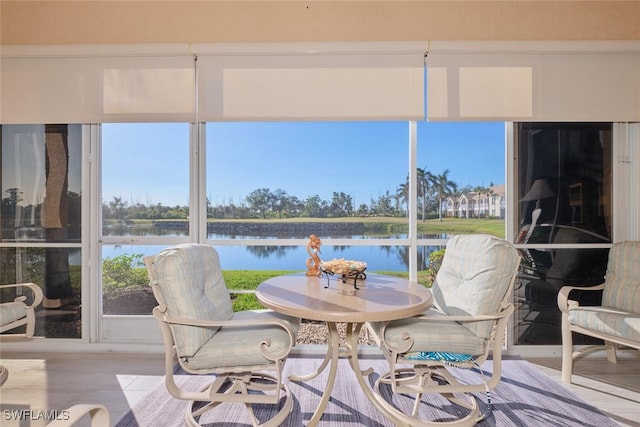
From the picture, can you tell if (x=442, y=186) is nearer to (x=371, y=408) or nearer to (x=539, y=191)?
(x=539, y=191)

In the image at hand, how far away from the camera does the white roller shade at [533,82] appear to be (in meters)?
2.99

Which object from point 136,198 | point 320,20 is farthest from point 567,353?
point 136,198

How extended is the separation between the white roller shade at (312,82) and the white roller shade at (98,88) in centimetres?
21

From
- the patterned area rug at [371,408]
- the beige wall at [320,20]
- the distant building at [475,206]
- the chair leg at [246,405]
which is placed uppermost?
the beige wall at [320,20]

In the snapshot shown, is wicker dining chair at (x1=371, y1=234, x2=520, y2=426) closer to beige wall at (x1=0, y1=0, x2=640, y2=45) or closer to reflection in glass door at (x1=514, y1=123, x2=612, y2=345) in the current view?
reflection in glass door at (x1=514, y1=123, x2=612, y2=345)

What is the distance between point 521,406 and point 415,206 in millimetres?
1686

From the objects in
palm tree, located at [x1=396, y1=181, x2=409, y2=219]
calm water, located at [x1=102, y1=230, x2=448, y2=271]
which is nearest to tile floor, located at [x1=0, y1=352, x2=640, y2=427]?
calm water, located at [x1=102, y1=230, x2=448, y2=271]

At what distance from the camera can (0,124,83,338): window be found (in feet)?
10.6

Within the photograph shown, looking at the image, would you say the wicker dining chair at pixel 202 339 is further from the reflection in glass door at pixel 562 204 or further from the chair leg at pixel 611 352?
the chair leg at pixel 611 352

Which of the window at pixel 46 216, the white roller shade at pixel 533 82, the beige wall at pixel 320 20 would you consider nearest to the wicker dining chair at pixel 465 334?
the white roller shade at pixel 533 82

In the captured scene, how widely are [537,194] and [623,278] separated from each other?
3.03ft

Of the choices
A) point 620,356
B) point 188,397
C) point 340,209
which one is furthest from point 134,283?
point 620,356

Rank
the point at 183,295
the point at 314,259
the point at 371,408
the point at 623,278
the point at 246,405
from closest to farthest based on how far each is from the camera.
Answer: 1. the point at 183,295
2. the point at 246,405
3. the point at 371,408
4. the point at 314,259
5. the point at 623,278

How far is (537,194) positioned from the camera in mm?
3146
